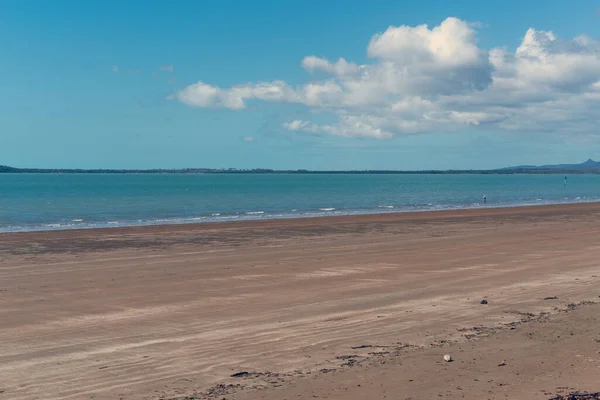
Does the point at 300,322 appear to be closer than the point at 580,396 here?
No

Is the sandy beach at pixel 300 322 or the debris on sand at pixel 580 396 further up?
the debris on sand at pixel 580 396

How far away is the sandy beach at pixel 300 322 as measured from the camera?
25.8ft

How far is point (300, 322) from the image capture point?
444 inches

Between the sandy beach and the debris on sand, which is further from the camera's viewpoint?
the sandy beach

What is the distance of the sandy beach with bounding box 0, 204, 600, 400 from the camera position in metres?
7.88

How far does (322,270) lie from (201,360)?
9115 millimetres

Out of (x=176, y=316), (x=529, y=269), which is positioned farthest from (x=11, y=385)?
(x=529, y=269)

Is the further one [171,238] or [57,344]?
[171,238]

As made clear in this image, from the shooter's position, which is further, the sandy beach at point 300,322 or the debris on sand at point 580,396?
the sandy beach at point 300,322

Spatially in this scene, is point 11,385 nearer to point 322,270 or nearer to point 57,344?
point 57,344

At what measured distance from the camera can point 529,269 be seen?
57.9 feet

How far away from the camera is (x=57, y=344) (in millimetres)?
9969

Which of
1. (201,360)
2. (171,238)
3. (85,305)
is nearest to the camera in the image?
(201,360)

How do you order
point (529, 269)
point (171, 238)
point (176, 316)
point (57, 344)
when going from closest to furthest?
point (57, 344)
point (176, 316)
point (529, 269)
point (171, 238)
